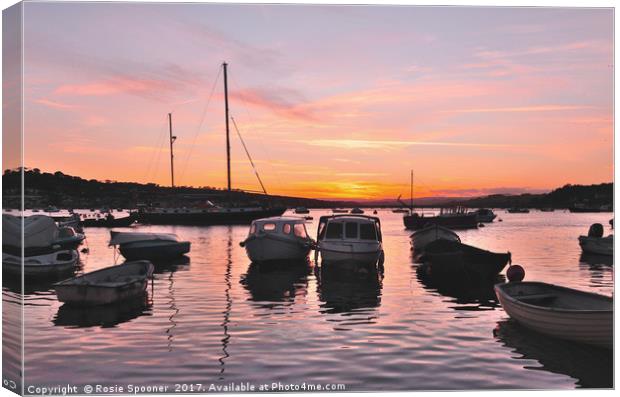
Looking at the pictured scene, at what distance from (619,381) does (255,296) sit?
15.9m

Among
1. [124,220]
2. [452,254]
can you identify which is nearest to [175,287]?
[452,254]

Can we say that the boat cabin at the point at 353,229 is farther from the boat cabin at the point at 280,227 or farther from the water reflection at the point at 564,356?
the water reflection at the point at 564,356

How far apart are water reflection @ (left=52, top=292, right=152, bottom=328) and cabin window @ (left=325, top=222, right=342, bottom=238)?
44.1ft

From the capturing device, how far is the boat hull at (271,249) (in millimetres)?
36875

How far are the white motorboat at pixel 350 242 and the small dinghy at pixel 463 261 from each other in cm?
325

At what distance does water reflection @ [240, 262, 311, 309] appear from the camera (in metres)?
25.7

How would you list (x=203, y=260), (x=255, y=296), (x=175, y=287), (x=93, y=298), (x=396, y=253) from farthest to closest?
1. (x=396, y=253)
2. (x=203, y=260)
3. (x=175, y=287)
4. (x=255, y=296)
5. (x=93, y=298)

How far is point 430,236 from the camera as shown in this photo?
49.2 metres

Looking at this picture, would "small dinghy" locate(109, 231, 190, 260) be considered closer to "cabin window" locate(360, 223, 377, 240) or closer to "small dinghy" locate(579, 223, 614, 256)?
"cabin window" locate(360, 223, 377, 240)

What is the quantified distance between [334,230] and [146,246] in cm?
1448

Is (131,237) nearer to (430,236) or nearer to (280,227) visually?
(280,227)

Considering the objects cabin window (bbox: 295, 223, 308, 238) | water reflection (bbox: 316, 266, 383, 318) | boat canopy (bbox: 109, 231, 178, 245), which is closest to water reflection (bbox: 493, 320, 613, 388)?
water reflection (bbox: 316, 266, 383, 318)

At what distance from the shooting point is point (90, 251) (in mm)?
51156

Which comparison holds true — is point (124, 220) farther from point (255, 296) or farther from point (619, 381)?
point (619, 381)
